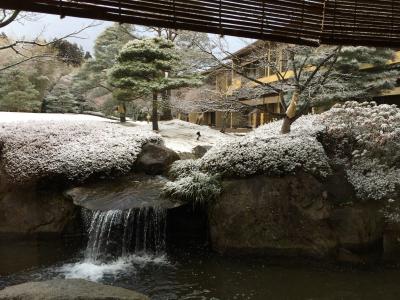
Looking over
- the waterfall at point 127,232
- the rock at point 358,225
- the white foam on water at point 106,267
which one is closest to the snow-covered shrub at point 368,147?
the rock at point 358,225

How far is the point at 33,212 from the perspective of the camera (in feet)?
26.3

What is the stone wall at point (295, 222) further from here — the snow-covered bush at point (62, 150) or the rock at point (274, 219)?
the snow-covered bush at point (62, 150)

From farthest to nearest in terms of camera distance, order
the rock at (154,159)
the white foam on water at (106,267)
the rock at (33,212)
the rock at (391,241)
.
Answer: the rock at (154,159) < the rock at (33,212) < the rock at (391,241) < the white foam on water at (106,267)

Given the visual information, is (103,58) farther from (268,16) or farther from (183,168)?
(268,16)

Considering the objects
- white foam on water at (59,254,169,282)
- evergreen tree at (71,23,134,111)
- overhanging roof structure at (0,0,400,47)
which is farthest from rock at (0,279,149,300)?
evergreen tree at (71,23,134,111)

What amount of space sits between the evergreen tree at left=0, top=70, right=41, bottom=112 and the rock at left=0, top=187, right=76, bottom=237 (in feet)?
49.7

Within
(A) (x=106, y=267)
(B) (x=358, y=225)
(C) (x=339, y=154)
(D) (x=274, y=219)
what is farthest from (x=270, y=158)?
(A) (x=106, y=267)

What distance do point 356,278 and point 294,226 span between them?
1.37m

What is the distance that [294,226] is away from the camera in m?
6.83

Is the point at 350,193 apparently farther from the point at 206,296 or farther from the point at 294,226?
Answer: the point at 206,296

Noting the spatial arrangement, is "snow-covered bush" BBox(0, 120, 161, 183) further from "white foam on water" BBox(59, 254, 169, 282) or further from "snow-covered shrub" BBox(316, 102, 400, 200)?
"snow-covered shrub" BBox(316, 102, 400, 200)

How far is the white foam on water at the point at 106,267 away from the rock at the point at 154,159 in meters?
2.91

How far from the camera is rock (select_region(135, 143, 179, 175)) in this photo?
9.59 meters

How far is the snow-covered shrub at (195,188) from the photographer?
7211mm
